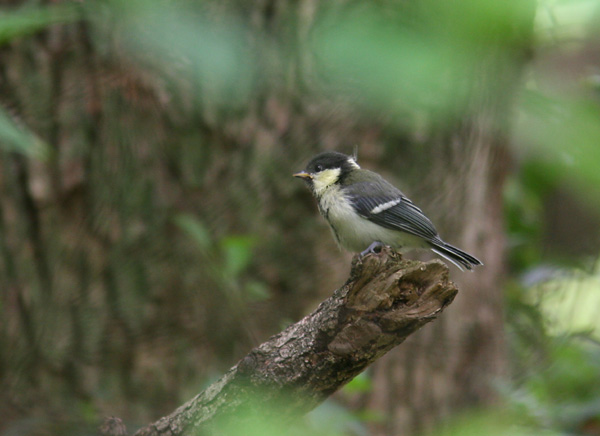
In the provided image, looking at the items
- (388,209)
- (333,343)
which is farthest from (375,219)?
(333,343)

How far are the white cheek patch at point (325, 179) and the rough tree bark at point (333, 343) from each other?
3.75ft

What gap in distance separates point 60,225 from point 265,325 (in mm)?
1075

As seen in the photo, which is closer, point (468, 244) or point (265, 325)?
point (265, 325)

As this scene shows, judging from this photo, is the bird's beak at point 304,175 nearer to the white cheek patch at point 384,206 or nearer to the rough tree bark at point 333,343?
the white cheek patch at point 384,206

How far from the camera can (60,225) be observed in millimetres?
2971

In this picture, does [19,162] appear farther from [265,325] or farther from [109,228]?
[265,325]

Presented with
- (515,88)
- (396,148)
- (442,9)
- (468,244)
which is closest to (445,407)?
(468,244)

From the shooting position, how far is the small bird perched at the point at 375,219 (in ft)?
8.49

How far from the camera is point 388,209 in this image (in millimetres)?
2674

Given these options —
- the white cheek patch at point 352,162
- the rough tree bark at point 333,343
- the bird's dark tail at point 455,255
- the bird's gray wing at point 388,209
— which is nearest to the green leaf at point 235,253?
the bird's gray wing at point 388,209

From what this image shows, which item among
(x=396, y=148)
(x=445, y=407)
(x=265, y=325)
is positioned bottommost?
(x=445, y=407)

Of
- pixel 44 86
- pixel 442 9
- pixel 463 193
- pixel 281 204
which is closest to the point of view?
pixel 442 9

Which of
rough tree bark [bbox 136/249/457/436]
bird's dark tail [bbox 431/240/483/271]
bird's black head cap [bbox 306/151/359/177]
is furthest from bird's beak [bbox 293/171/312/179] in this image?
rough tree bark [bbox 136/249/457/436]

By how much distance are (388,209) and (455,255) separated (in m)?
0.33
